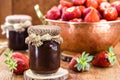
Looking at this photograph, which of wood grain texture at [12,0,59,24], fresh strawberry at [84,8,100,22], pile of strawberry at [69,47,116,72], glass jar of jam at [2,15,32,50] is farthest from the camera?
wood grain texture at [12,0,59,24]

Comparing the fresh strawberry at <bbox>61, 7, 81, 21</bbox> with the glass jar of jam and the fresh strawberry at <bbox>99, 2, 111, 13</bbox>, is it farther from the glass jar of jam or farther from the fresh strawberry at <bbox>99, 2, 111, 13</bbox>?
the glass jar of jam

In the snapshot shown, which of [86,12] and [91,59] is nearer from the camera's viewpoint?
[91,59]

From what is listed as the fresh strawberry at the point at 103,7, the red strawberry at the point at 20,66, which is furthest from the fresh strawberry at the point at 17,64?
the fresh strawberry at the point at 103,7

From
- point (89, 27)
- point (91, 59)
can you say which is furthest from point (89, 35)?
point (91, 59)

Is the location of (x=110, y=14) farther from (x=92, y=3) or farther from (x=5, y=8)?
(x=5, y=8)

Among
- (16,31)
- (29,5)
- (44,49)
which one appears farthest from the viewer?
(29,5)

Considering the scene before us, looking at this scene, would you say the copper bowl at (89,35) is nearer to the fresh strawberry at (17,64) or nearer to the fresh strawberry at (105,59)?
the fresh strawberry at (105,59)

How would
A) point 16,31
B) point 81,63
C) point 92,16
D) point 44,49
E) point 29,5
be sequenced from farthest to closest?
1. point 29,5
2. point 16,31
3. point 92,16
4. point 81,63
5. point 44,49

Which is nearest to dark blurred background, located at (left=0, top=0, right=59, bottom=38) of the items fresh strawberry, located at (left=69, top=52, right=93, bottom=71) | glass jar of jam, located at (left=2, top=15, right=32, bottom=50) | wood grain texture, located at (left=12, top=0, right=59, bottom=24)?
wood grain texture, located at (left=12, top=0, right=59, bottom=24)
